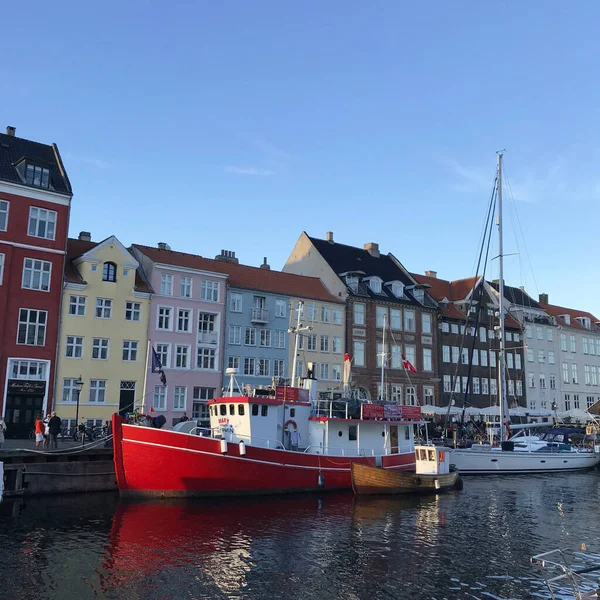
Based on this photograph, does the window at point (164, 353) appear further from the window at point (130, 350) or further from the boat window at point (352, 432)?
the boat window at point (352, 432)

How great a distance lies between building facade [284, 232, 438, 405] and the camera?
57125mm

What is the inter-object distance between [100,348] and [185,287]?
827 cm

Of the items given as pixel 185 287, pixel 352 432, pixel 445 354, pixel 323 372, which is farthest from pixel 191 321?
pixel 445 354

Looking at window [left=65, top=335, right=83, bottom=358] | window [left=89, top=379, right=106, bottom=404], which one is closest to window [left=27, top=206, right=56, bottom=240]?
window [left=65, top=335, right=83, bottom=358]

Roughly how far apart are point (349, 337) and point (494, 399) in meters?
20.6

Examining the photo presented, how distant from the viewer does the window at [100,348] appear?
42000 mm

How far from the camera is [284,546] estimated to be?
65.2 ft

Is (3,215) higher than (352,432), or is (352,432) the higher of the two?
(3,215)

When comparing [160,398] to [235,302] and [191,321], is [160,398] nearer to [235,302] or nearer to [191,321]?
[191,321]

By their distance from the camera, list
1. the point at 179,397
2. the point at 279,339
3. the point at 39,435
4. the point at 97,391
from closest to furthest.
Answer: the point at 39,435, the point at 97,391, the point at 179,397, the point at 279,339

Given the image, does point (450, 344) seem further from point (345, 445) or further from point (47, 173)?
point (47, 173)

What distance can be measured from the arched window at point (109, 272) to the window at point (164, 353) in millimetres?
5846

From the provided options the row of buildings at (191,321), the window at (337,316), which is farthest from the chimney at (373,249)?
the window at (337,316)

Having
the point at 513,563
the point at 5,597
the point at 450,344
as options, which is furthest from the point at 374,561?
the point at 450,344
